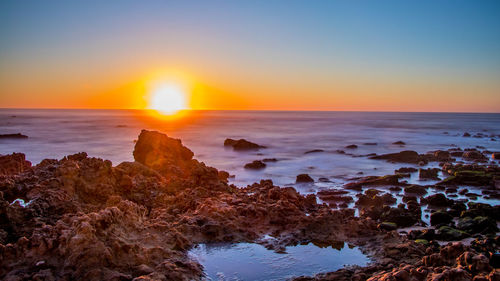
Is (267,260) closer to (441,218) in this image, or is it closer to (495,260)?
(495,260)

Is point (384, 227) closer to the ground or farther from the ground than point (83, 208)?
closer to the ground

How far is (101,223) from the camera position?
6469mm

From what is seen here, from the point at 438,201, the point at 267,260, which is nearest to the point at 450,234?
the point at 438,201

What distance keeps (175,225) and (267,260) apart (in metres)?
2.38

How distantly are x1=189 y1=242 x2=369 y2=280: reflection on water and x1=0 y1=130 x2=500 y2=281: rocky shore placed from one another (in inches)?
12.0

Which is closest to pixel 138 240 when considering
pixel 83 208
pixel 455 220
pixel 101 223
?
pixel 101 223

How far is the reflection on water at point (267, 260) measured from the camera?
6910mm

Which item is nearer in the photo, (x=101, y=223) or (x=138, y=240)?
(x=101, y=223)

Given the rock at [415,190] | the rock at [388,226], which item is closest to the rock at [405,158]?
the rock at [415,190]

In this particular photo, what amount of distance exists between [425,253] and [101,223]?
256 inches

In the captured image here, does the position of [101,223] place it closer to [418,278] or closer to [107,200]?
[107,200]

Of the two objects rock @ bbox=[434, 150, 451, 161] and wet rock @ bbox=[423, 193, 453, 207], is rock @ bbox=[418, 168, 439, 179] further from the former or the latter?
rock @ bbox=[434, 150, 451, 161]

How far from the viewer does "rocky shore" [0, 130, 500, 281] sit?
5840 mm

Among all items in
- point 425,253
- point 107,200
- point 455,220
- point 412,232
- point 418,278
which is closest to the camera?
point 418,278
